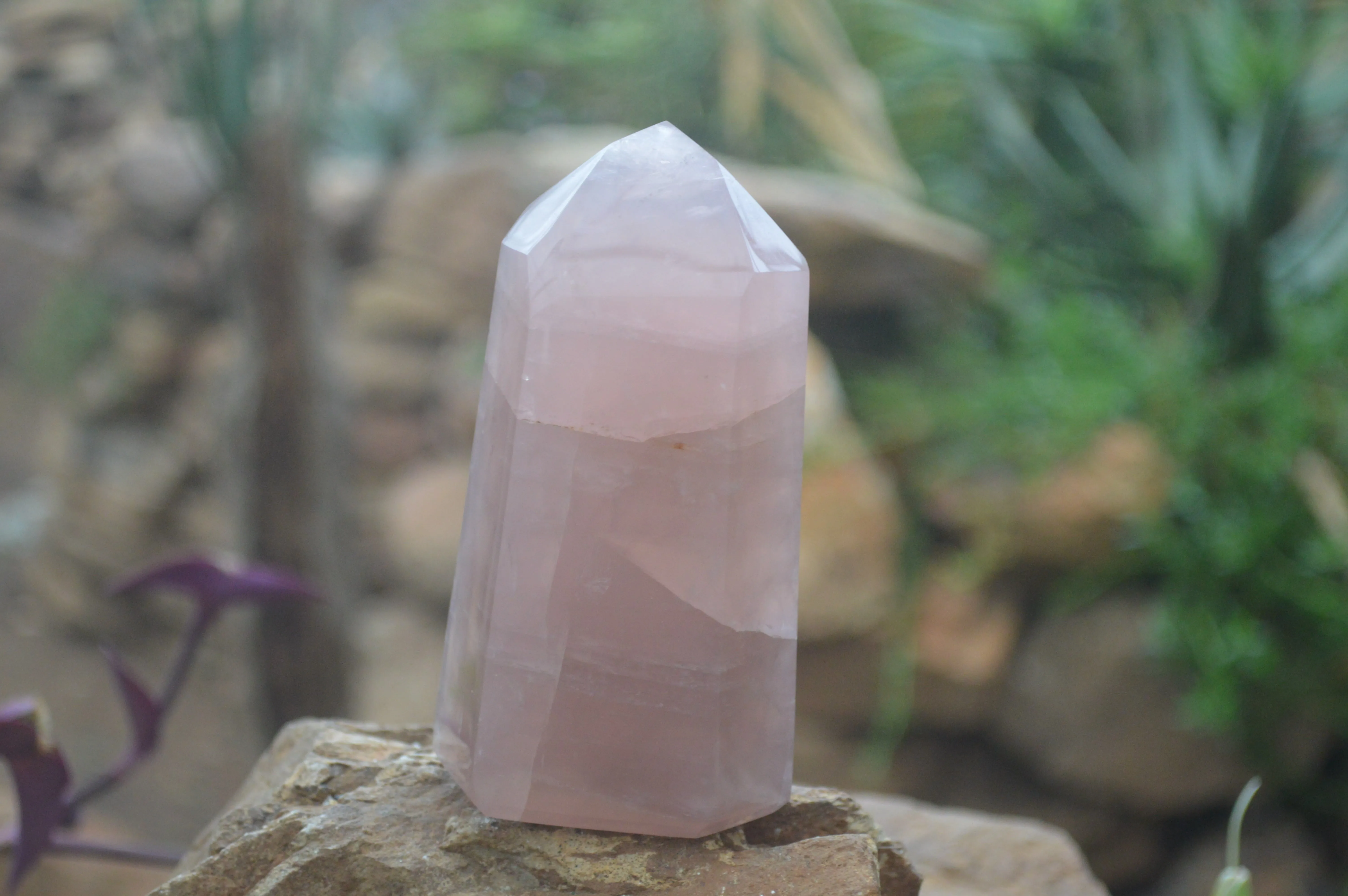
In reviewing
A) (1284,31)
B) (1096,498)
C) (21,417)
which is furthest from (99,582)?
(1284,31)

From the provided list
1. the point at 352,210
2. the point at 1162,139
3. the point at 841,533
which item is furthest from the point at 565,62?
the point at 841,533

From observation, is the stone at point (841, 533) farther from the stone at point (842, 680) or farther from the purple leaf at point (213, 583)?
the purple leaf at point (213, 583)

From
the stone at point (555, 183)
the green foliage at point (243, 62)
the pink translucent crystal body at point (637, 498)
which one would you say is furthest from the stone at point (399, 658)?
the pink translucent crystal body at point (637, 498)

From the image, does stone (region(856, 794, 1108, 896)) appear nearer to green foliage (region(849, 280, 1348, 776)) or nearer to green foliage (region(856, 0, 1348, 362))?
green foliage (region(849, 280, 1348, 776))

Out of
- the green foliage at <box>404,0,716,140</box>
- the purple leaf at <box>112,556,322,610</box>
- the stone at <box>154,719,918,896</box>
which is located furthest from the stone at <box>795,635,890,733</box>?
the green foliage at <box>404,0,716,140</box>

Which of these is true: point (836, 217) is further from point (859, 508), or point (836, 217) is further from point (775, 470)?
point (775, 470)

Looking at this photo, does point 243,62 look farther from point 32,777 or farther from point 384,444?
point 32,777

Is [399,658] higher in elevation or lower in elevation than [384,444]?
lower
